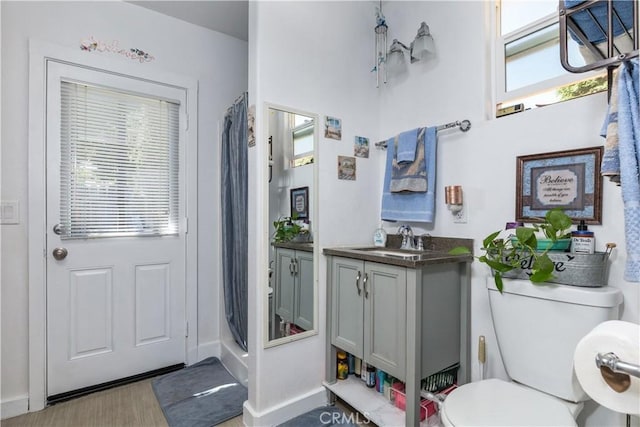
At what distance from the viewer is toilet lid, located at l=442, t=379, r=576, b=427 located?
1026 mm

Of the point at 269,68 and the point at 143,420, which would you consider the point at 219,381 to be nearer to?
the point at 143,420

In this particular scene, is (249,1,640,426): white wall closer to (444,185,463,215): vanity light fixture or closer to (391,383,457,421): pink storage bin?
(444,185,463,215): vanity light fixture

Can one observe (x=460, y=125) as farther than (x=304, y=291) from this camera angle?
No

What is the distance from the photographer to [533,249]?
4.07ft

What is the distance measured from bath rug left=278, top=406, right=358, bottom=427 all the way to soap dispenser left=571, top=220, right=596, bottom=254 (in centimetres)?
133

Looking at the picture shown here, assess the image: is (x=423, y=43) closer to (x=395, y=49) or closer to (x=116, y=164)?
(x=395, y=49)

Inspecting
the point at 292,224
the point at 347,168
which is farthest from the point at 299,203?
the point at 347,168

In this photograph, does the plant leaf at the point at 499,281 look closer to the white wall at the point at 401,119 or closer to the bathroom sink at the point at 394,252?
the white wall at the point at 401,119

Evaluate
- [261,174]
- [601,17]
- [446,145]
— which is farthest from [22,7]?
[601,17]

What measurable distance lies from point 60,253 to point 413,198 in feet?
7.03

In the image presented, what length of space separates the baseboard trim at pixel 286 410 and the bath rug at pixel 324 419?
1.1 inches

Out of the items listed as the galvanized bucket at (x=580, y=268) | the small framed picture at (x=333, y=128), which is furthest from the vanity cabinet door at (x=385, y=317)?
the small framed picture at (x=333, y=128)

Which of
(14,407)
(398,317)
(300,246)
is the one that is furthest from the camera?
(300,246)

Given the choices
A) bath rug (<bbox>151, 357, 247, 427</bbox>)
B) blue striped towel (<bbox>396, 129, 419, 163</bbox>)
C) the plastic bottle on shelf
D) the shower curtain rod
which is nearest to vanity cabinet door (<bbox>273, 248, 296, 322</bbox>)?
the plastic bottle on shelf
